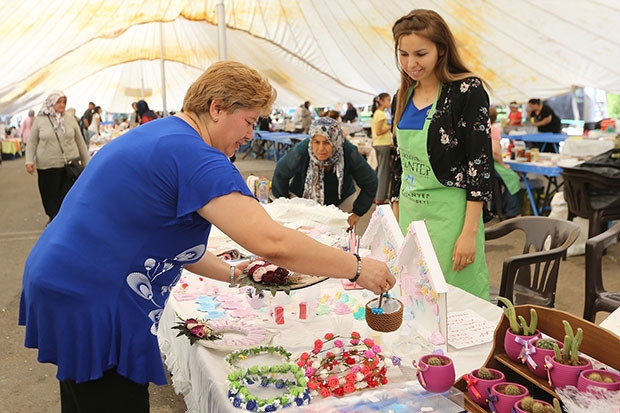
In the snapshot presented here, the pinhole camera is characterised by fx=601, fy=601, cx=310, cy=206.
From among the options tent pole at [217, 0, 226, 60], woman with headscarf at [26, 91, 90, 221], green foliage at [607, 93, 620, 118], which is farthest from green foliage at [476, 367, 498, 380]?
green foliage at [607, 93, 620, 118]

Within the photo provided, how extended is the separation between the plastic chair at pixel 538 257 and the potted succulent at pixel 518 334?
1.26 meters

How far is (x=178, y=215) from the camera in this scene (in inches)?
50.5

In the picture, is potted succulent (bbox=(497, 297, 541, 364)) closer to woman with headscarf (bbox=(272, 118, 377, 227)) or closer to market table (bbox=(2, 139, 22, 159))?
woman with headscarf (bbox=(272, 118, 377, 227))

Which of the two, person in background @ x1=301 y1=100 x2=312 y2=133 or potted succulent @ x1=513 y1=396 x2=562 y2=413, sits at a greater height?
potted succulent @ x1=513 y1=396 x2=562 y2=413

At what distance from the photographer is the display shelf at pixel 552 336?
3.81 feet

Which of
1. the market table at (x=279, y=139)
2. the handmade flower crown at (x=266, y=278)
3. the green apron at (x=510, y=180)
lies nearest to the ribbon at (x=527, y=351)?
the handmade flower crown at (x=266, y=278)

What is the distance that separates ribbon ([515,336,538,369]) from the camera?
1205 millimetres

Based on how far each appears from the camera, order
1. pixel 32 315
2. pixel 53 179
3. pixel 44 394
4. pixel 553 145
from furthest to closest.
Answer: pixel 553 145 → pixel 53 179 → pixel 44 394 → pixel 32 315

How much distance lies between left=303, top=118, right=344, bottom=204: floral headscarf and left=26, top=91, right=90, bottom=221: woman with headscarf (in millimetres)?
3810

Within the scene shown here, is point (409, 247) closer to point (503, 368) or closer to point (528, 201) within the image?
point (503, 368)

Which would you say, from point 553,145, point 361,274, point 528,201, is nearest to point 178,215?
point 361,274

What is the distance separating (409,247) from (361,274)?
380mm

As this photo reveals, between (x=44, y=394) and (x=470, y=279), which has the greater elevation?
(x=470, y=279)

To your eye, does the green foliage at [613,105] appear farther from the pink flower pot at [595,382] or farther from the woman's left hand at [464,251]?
the pink flower pot at [595,382]
